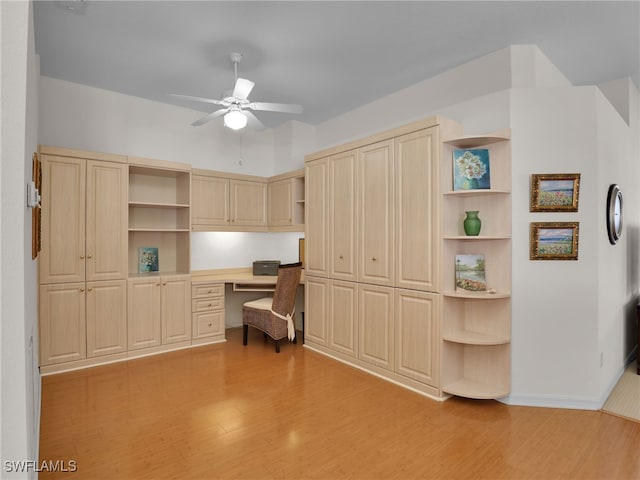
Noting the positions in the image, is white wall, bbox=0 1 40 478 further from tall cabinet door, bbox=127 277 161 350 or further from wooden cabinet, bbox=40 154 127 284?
tall cabinet door, bbox=127 277 161 350

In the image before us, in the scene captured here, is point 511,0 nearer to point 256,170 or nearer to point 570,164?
point 570,164

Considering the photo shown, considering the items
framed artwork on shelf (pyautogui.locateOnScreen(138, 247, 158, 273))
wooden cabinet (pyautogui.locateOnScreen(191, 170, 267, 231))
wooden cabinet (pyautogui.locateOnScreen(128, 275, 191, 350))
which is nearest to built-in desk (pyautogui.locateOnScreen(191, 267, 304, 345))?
wooden cabinet (pyautogui.locateOnScreen(128, 275, 191, 350))

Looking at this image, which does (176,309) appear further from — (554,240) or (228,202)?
(554,240)

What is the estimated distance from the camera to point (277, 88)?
175 inches

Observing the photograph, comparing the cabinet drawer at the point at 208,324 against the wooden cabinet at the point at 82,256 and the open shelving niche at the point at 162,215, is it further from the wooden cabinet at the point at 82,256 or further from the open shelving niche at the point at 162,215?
the wooden cabinet at the point at 82,256

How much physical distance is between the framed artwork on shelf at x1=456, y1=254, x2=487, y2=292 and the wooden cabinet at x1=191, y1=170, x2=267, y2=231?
10.4ft

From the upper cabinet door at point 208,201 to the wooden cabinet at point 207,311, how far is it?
84cm

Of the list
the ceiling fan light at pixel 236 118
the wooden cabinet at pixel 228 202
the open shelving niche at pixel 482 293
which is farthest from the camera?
the wooden cabinet at pixel 228 202

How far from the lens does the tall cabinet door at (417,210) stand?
3.26m

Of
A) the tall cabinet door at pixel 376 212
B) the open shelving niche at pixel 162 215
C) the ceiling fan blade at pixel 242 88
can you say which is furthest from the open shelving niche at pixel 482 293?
the open shelving niche at pixel 162 215

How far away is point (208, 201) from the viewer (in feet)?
16.6

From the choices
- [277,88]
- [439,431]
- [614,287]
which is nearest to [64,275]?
[277,88]

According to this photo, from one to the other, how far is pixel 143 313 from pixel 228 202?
186 centimetres

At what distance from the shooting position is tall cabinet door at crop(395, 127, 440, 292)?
3.26 meters
